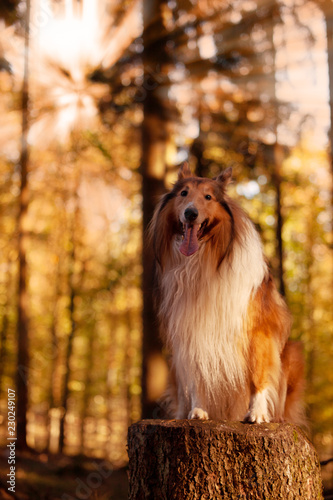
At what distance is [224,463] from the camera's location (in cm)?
267

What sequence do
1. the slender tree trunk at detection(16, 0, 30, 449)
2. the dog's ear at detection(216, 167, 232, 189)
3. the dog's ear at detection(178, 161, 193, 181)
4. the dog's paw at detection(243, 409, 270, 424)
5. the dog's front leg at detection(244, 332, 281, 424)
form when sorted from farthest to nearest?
the slender tree trunk at detection(16, 0, 30, 449)
the dog's ear at detection(178, 161, 193, 181)
the dog's ear at detection(216, 167, 232, 189)
the dog's front leg at detection(244, 332, 281, 424)
the dog's paw at detection(243, 409, 270, 424)

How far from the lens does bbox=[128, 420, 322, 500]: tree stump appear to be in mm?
2662

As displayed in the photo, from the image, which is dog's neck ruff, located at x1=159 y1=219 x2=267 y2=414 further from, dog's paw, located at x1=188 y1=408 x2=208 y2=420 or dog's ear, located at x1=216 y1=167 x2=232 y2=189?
dog's ear, located at x1=216 y1=167 x2=232 y2=189

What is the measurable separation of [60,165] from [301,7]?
647 cm

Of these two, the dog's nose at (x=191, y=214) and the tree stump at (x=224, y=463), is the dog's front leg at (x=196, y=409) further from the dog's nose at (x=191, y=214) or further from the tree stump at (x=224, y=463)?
the dog's nose at (x=191, y=214)

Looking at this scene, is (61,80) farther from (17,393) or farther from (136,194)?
(17,393)

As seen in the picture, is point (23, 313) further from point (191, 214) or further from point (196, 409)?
point (191, 214)

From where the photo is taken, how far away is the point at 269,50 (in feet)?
26.8

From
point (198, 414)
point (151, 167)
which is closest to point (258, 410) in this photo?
point (198, 414)

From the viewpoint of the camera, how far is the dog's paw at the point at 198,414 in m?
3.35

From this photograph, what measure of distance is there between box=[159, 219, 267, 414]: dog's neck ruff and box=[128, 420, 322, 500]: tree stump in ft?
2.11

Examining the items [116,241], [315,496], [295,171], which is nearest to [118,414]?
[116,241]

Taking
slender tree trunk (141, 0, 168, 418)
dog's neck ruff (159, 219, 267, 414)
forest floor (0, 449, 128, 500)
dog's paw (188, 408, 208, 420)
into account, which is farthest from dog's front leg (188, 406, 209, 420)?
forest floor (0, 449, 128, 500)

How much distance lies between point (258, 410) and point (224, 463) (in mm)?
624
